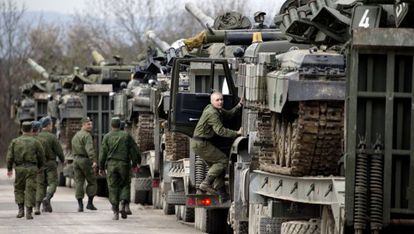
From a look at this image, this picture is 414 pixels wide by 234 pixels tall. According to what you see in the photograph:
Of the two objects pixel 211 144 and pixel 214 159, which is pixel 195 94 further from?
pixel 214 159

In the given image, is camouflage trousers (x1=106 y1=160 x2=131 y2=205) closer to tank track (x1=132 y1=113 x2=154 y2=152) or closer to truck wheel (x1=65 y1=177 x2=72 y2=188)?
tank track (x1=132 y1=113 x2=154 y2=152)

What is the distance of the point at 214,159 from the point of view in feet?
74.3

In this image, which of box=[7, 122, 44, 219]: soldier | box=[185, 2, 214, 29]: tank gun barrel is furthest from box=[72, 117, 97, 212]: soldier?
box=[7, 122, 44, 219]: soldier

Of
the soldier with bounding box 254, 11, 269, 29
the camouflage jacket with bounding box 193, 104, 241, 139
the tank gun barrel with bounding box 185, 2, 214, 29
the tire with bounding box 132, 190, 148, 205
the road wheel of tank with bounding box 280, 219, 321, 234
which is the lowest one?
the tire with bounding box 132, 190, 148, 205

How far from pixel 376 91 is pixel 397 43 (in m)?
0.51

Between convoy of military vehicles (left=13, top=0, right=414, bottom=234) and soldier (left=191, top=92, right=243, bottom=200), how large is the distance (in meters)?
0.13

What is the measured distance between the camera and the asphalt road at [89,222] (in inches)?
949

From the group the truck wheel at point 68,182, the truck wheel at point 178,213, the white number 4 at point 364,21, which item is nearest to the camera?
the white number 4 at point 364,21

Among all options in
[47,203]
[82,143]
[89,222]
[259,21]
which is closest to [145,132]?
[82,143]

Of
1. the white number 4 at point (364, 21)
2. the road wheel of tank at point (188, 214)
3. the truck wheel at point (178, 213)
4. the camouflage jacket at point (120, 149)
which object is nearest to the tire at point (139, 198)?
the truck wheel at point (178, 213)

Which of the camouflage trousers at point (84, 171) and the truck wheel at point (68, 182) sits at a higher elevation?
the camouflage trousers at point (84, 171)

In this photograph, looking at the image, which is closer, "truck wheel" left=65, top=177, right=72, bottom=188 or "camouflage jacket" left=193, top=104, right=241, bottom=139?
"camouflage jacket" left=193, top=104, right=241, bottom=139

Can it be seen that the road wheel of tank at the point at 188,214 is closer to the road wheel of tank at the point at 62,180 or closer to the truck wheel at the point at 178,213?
the truck wheel at the point at 178,213

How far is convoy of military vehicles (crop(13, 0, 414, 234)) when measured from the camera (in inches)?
590
